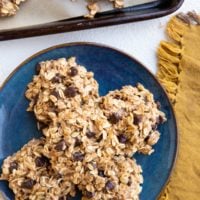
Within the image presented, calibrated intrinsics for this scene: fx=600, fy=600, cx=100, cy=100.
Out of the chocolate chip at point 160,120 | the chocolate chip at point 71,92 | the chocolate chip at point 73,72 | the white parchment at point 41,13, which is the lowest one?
the chocolate chip at point 160,120

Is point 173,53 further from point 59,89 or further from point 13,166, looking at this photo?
point 13,166

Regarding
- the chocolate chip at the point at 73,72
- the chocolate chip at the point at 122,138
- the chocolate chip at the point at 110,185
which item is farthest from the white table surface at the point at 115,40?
the chocolate chip at the point at 110,185

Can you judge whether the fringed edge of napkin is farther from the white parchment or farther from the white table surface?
the white parchment

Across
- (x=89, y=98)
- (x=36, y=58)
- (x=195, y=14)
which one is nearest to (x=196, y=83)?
(x=195, y=14)

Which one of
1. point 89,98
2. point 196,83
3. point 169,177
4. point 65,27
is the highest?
point 65,27

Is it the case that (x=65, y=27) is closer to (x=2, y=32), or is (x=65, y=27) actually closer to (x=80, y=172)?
(x=2, y=32)

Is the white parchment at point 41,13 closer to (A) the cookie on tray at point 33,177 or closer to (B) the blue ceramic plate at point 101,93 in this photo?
(B) the blue ceramic plate at point 101,93
